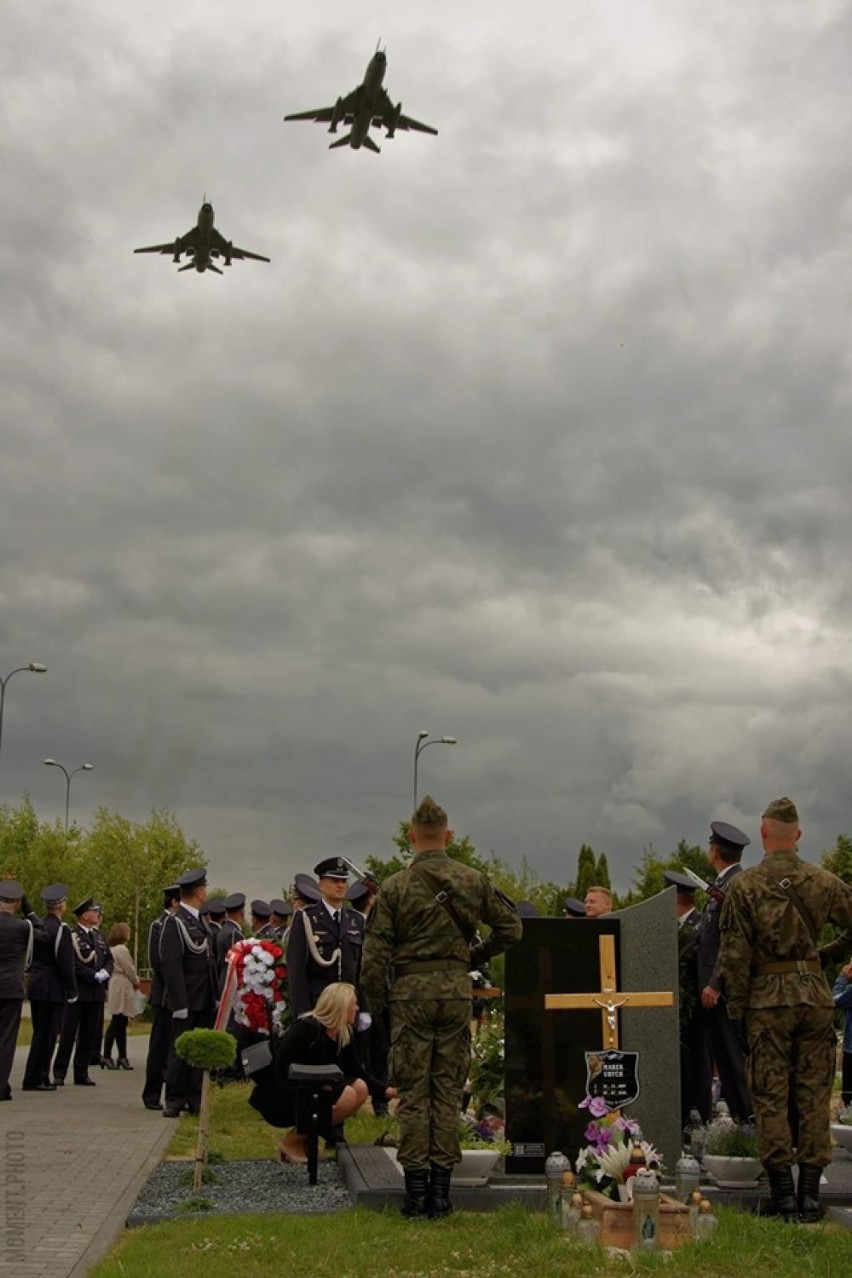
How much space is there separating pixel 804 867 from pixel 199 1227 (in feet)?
12.5

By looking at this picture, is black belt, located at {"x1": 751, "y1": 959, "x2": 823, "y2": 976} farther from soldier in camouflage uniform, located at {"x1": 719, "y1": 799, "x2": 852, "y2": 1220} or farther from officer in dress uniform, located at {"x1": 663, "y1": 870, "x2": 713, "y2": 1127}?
officer in dress uniform, located at {"x1": 663, "y1": 870, "x2": 713, "y2": 1127}

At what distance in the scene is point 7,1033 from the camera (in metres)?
14.8

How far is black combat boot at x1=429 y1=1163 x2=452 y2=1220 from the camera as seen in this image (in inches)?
311

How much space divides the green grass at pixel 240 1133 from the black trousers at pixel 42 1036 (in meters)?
2.27

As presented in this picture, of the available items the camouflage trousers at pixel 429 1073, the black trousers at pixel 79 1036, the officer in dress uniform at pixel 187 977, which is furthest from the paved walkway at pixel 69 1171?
the camouflage trousers at pixel 429 1073

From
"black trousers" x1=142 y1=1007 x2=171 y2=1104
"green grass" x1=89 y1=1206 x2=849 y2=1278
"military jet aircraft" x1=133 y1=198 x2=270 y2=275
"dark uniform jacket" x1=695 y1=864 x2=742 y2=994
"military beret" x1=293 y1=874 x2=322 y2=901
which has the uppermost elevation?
"military jet aircraft" x1=133 y1=198 x2=270 y2=275

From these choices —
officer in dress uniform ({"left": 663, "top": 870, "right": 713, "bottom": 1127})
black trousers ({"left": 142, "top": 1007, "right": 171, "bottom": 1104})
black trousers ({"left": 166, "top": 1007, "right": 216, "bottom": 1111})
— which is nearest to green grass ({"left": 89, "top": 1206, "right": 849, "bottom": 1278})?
officer in dress uniform ({"left": 663, "top": 870, "right": 713, "bottom": 1127})

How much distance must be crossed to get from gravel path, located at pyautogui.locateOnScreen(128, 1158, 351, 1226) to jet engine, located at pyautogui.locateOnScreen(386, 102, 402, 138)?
1024 inches

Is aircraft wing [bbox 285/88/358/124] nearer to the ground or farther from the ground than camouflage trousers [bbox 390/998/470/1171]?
farther from the ground

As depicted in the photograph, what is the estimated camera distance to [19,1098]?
50.4ft

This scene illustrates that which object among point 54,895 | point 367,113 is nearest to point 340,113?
point 367,113

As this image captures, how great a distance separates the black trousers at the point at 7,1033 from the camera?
1459 centimetres

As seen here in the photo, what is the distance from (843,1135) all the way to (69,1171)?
5419 mm

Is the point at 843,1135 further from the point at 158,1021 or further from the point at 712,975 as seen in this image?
the point at 158,1021
